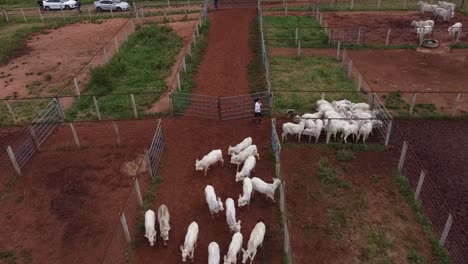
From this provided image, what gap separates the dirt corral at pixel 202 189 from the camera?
11.6m

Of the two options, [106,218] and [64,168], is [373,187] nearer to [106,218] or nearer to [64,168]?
[106,218]

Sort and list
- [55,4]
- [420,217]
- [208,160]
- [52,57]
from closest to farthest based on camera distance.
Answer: [420,217], [208,160], [52,57], [55,4]

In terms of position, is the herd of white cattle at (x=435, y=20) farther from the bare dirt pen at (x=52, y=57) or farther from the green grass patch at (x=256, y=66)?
the bare dirt pen at (x=52, y=57)

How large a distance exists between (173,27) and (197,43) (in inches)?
230

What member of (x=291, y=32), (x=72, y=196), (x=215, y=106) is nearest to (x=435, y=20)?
(x=291, y=32)

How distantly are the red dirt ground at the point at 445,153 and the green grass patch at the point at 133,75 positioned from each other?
12121 mm

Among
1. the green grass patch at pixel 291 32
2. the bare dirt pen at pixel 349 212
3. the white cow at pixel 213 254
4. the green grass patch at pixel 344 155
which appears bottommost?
the bare dirt pen at pixel 349 212

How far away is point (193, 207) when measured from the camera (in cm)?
A: 1323

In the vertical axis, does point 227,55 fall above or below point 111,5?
below

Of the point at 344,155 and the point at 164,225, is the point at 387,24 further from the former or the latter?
the point at 164,225

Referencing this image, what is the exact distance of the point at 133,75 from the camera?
23.7 m

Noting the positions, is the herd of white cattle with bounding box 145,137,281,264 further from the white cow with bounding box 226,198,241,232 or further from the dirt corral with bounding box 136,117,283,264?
the dirt corral with bounding box 136,117,283,264

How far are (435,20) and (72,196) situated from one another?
108 feet

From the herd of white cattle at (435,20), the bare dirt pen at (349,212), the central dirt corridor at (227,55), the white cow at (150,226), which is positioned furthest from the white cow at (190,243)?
the herd of white cattle at (435,20)
